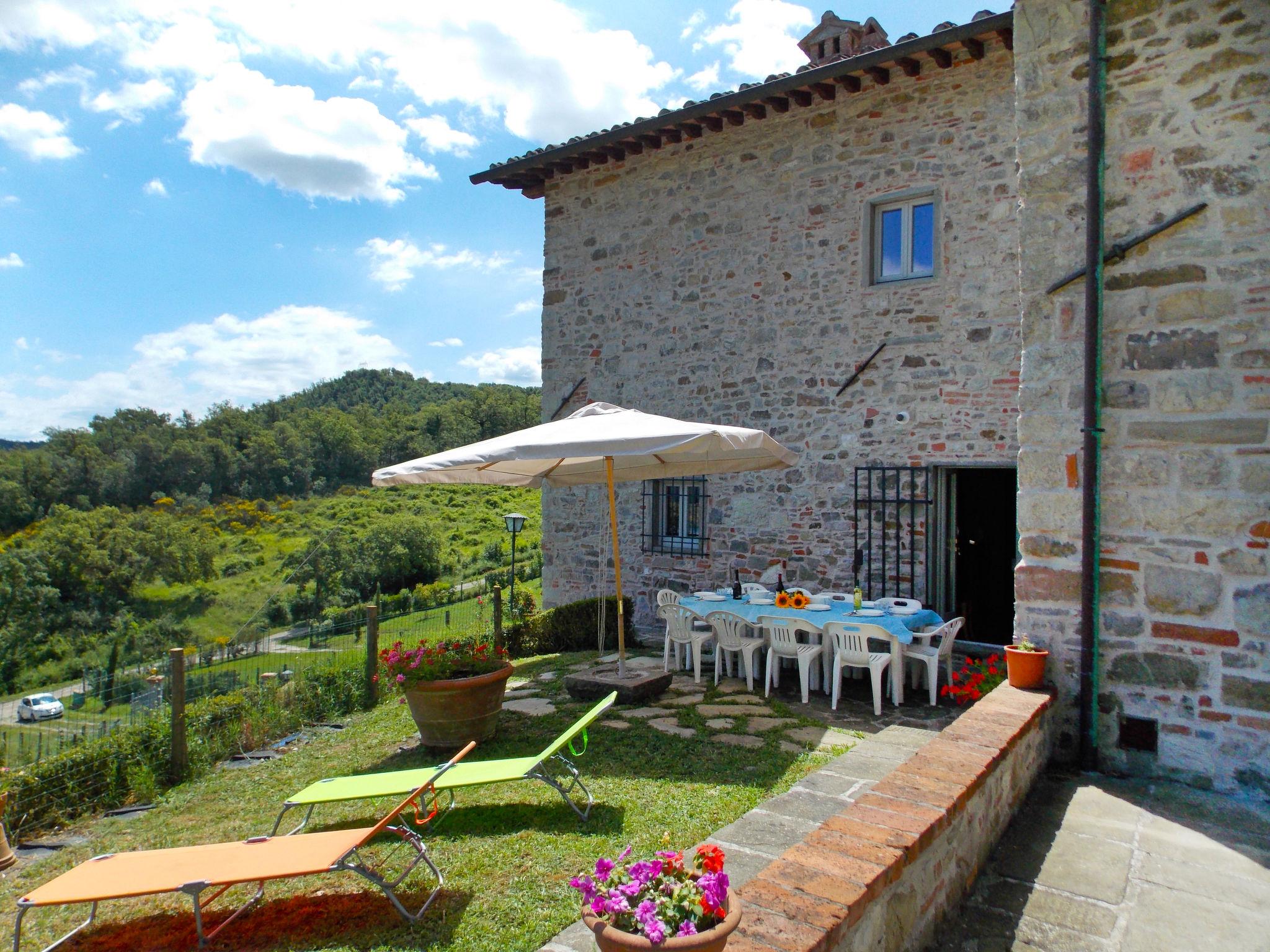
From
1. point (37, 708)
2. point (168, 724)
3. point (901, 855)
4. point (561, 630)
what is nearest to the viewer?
point (901, 855)

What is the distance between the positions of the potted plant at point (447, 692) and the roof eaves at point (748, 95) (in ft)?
20.7

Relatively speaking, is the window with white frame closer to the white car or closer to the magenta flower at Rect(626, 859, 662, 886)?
the magenta flower at Rect(626, 859, 662, 886)

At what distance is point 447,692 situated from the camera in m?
4.87

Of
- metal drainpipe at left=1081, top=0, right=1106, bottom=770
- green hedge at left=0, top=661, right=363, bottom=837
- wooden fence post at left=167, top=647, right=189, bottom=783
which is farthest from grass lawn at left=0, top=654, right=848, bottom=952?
metal drainpipe at left=1081, top=0, right=1106, bottom=770

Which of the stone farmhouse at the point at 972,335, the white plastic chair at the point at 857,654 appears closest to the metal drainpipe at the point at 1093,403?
the stone farmhouse at the point at 972,335

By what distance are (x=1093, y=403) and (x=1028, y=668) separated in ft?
4.23

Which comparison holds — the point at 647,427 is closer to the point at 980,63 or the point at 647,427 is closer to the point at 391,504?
the point at 980,63

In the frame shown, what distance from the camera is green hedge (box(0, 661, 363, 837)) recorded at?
473cm

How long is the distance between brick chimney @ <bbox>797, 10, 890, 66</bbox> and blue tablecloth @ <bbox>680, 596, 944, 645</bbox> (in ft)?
19.8

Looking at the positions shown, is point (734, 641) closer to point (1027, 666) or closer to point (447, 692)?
point (447, 692)

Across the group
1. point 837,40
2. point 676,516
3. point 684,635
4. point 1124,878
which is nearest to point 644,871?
point 1124,878

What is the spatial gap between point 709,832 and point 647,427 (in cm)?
260

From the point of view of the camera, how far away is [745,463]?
22.0 feet

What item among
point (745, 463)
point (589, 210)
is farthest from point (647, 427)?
point (589, 210)
